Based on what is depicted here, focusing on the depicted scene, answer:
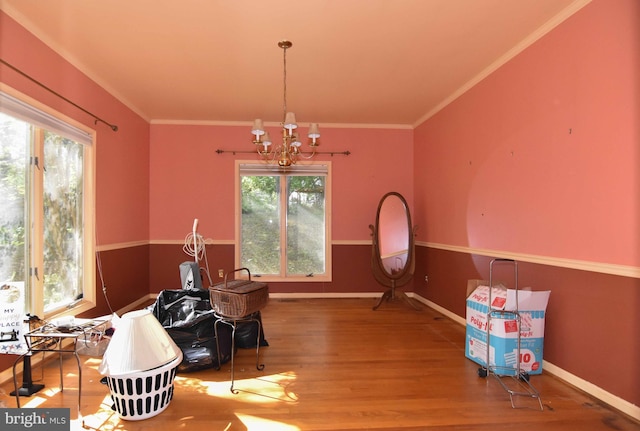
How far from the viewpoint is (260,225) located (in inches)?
220

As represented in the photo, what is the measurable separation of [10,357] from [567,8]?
476 cm

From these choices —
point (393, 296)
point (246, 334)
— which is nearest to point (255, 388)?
point (246, 334)

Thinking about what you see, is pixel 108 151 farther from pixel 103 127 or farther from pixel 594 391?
pixel 594 391

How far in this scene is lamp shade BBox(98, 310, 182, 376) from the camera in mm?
2061

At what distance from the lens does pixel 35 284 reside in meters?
2.94

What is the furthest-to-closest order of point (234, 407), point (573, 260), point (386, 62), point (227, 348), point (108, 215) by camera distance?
point (108, 215), point (386, 62), point (227, 348), point (573, 260), point (234, 407)

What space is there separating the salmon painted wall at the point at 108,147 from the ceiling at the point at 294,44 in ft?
0.49

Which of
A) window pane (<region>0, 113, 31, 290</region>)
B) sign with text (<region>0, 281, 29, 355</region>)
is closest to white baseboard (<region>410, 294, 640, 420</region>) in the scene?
sign with text (<region>0, 281, 29, 355</region>)

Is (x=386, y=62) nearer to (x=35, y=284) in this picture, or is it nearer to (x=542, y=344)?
(x=542, y=344)

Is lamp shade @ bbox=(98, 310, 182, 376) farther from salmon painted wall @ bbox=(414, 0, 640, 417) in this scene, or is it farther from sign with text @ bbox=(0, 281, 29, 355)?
salmon painted wall @ bbox=(414, 0, 640, 417)

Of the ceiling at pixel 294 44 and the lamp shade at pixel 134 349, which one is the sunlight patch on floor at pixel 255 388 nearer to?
the lamp shade at pixel 134 349

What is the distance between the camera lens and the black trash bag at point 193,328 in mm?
2836

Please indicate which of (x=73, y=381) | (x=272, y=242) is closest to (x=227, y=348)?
(x=73, y=381)

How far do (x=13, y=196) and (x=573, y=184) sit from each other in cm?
417
